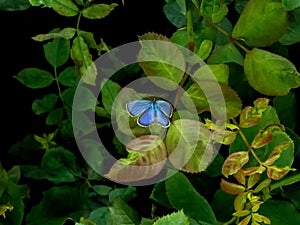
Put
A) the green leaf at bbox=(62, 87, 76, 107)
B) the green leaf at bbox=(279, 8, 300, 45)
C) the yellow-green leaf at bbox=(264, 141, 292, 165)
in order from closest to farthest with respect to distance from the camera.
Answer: the yellow-green leaf at bbox=(264, 141, 292, 165), the green leaf at bbox=(279, 8, 300, 45), the green leaf at bbox=(62, 87, 76, 107)

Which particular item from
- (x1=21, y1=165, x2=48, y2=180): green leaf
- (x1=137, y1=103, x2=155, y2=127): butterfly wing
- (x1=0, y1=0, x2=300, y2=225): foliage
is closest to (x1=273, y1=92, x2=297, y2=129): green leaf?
(x1=0, y1=0, x2=300, y2=225): foliage

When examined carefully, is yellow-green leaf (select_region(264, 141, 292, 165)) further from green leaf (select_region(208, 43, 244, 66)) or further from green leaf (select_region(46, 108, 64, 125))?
green leaf (select_region(46, 108, 64, 125))

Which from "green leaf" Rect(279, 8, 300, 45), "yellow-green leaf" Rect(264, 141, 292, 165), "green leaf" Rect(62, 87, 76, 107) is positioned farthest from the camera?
"green leaf" Rect(62, 87, 76, 107)

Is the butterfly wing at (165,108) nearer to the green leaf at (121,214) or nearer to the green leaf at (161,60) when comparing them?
the green leaf at (161,60)

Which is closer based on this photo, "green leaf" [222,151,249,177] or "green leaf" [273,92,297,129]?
"green leaf" [222,151,249,177]

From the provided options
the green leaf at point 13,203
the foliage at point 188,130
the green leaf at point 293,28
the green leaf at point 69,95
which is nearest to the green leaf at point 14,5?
the foliage at point 188,130

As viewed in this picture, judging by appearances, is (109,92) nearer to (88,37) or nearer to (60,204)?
(88,37)

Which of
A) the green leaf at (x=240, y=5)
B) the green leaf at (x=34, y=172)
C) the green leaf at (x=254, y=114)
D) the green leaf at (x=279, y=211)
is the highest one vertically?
the green leaf at (x=240, y=5)

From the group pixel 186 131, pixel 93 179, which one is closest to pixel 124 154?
pixel 93 179

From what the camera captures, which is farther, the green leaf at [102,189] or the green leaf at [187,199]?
the green leaf at [102,189]
